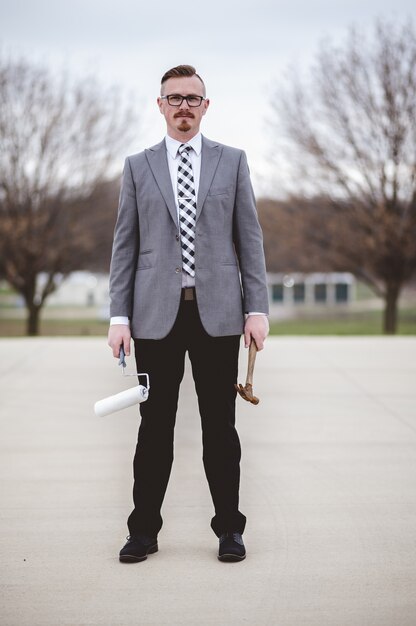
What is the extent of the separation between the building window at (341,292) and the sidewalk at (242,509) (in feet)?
264

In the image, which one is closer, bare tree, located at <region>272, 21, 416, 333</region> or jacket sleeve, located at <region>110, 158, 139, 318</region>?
jacket sleeve, located at <region>110, 158, 139, 318</region>

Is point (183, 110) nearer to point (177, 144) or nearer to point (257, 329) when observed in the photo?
point (177, 144)

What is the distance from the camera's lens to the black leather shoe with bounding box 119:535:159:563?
3505 mm

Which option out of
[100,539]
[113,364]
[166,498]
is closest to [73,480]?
[166,498]

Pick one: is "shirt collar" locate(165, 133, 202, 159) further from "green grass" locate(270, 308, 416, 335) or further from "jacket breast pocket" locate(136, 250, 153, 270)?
"green grass" locate(270, 308, 416, 335)

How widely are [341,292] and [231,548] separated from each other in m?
86.2

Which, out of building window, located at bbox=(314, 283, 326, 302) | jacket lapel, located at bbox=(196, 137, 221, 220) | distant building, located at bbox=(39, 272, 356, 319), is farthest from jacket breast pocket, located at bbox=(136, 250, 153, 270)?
building window, located at bbox=(314, 283, 326, 302)

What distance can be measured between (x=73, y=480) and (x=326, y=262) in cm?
1787

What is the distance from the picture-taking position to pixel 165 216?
11.4ft

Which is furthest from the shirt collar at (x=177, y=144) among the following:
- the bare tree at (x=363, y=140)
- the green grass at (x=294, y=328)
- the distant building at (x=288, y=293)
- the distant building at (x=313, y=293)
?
the distant building at (x=313, y=293)

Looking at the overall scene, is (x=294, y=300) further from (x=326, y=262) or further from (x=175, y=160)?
(x=175, y=160)

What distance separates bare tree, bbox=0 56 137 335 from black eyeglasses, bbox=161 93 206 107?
58.3ft

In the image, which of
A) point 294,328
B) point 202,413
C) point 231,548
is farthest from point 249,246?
point 294,328

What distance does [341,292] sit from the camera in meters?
88.6
